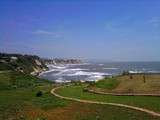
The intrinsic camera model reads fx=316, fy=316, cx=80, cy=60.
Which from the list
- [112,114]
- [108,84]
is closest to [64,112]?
[112,114]

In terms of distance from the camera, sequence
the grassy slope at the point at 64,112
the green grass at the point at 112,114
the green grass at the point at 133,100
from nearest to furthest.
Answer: the green grass at the point at 112,114 < the grassy slope at the point at 64,112 < the green grass at the point at 133,100

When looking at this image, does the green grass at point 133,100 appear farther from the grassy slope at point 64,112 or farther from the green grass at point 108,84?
the green grass at point 108,84

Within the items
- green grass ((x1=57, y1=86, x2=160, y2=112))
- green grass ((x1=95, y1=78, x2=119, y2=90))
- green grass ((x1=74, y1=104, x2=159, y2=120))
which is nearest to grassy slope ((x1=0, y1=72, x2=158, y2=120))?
green grass ((x1=74, y1=104, x2=159, y2=120))

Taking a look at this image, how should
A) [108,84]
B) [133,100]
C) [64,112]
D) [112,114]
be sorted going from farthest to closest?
[108,84]
[133,100]
[64,112]
[112,114]

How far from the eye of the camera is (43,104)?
4131cm

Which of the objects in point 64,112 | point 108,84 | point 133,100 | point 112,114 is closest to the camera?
point 112,114

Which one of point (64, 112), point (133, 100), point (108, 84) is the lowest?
point (64, 112)

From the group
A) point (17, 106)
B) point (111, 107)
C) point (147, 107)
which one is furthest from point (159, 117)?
point (17, 106)

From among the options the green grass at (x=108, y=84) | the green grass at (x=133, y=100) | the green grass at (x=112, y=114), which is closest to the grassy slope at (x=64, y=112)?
the green grass at (x=112, y=114)

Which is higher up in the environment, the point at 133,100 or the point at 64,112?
the point at 133,100

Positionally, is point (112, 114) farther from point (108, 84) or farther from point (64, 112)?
point (108, 84)

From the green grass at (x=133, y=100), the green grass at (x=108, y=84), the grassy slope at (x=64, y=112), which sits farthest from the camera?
the green grass at (x=108, y=84)

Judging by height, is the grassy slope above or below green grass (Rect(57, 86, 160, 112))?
below

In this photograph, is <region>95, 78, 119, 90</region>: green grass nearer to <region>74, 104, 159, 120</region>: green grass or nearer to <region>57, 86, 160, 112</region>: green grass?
<region>57, 86, 160, 112</region>: green grass
